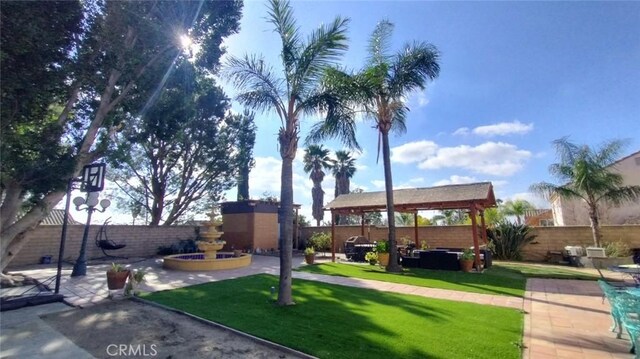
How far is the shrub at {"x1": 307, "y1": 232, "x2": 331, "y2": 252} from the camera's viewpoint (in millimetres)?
21031

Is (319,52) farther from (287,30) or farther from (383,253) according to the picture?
(383,253)

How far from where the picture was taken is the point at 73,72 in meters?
7.88

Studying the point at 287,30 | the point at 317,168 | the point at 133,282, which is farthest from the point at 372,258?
the point at 317,168

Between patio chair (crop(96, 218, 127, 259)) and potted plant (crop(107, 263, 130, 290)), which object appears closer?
potted plant (crop(107, 263, 130, 290))

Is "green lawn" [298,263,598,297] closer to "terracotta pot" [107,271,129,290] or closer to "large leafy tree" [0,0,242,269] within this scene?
"terracotta pot" [107,271,129,290]

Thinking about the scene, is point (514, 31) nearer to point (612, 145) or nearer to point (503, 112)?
point (503, 112)

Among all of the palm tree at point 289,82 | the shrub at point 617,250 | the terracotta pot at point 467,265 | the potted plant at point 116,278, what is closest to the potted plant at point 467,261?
the terracotta pot at point 467,265

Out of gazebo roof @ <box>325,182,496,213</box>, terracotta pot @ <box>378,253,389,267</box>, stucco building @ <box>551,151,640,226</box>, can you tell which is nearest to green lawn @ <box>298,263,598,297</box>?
terracotta pot @ <box>378,253,389,267</box>

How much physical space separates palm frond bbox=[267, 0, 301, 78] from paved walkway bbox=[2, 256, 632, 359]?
6984 mm

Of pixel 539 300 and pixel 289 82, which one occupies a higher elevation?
pixel 289 82

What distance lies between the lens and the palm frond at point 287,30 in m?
7.30

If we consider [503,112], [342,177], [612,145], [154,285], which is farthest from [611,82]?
[342,177]

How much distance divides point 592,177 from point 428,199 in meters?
7.40

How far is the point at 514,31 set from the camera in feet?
32.8
